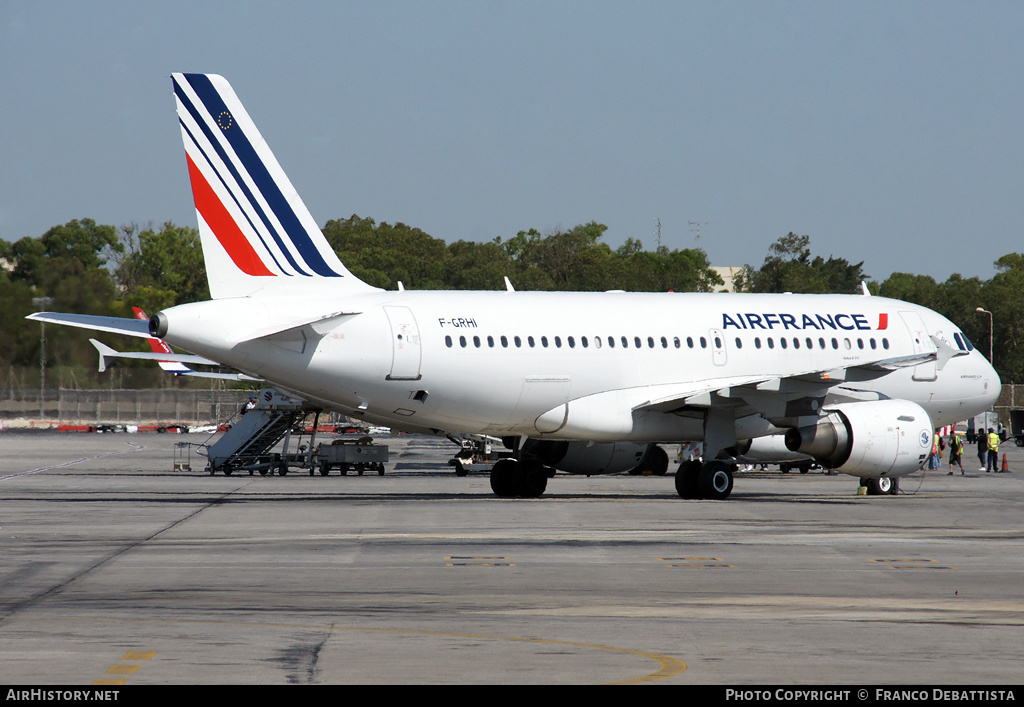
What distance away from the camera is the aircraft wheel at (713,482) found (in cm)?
2983

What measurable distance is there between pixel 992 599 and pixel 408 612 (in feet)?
20.4

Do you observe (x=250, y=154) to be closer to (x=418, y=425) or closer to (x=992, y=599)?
(x=418, y=425)

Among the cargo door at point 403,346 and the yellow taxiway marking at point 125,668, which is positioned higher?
the cargo door at point 403,346

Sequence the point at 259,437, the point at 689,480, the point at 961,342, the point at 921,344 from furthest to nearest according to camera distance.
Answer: the point at 259,437 < the point at 961,342 < the point at 921,344 < the point at 689,480

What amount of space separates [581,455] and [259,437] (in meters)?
18.2

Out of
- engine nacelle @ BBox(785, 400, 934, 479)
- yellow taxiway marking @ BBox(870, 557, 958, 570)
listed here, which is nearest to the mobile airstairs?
engine nacelle @ BBox(785, 400, 934, 479)

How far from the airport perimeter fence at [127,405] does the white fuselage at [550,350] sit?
50.6 m

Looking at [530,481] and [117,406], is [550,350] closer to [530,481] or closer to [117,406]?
[530,481]

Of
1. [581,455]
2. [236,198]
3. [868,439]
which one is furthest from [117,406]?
[868,439]

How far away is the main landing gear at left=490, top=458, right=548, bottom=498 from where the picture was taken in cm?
3105

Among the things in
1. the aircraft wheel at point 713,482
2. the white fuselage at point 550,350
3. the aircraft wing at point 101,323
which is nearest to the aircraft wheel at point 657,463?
the white fuselage at point 550,350

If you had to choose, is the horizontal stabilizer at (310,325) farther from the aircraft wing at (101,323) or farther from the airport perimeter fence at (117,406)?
the airport perimeter fence at (117,406)

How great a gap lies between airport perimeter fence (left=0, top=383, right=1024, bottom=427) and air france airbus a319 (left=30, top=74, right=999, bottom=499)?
52.6 meters

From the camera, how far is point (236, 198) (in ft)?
90.1
